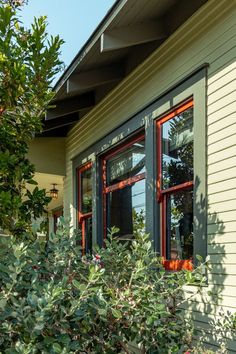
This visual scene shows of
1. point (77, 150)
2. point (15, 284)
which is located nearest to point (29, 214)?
point (15, 284)

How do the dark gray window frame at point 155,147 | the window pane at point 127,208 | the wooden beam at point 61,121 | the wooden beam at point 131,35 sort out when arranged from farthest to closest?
the wooden beam at point 61,121 → the window pane at point 127,208 → the wooden beam at point 131,35 → the dark gray window frame at point 155,147

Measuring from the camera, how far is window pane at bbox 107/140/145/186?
19.4ft

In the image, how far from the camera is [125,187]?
645 centimetres

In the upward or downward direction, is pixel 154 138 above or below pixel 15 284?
above

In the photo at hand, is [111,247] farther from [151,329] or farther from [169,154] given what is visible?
[169,154]

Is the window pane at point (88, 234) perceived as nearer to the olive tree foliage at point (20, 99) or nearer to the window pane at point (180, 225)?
the window pane at point (180, 225)

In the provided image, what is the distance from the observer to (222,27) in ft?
13.6

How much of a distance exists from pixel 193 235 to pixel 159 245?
74cm

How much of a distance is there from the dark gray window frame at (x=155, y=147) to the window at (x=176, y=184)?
0.27 ft

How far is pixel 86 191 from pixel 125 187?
6.22 feet

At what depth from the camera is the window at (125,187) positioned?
5910 millimetres

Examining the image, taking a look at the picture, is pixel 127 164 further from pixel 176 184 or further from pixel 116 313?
pixel 116 313

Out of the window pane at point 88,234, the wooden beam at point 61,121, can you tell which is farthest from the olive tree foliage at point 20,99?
the wooden beam at point 61,121

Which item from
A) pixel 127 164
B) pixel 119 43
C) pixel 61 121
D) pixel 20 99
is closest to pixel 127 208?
pixel 127 164
